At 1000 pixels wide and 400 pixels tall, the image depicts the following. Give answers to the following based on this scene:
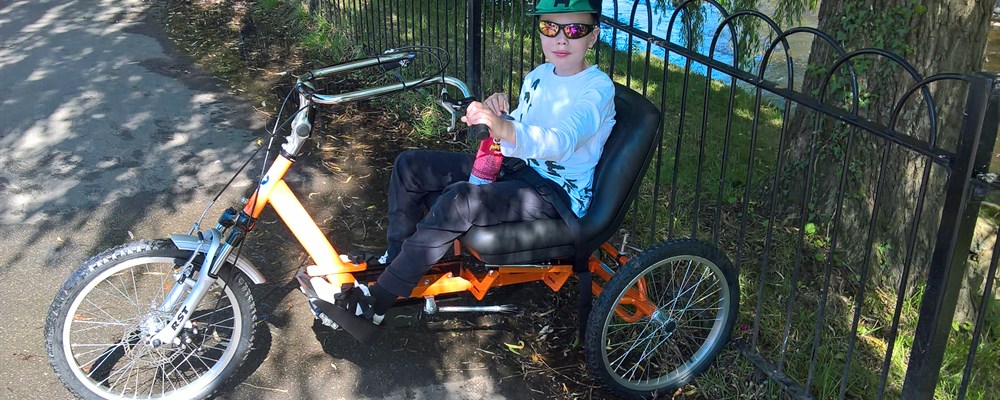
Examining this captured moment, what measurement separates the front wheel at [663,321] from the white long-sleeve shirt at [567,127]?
0.35 m

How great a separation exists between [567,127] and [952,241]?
1244 millimetres

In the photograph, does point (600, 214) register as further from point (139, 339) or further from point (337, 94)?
point (139, 339)

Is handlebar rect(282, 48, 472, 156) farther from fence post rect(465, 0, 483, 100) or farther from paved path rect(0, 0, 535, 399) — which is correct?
fence post rect(465, 0, 483, 100)

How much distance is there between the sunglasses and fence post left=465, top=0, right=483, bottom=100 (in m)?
2.07

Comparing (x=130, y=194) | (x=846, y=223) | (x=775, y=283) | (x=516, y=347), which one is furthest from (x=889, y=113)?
(x=130, y=194)

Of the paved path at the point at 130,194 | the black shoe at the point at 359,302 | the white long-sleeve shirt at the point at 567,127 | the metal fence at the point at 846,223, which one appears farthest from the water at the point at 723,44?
the black shoe at the point at 359,302

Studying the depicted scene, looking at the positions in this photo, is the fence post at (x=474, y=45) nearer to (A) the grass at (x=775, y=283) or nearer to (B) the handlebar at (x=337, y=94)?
(A) the grass at (x=775, y=283)

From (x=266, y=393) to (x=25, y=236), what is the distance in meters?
1.88

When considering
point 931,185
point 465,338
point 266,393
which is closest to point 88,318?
point 266,393

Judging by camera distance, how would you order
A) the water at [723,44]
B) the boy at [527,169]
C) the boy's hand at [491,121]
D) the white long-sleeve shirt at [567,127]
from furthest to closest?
the water at [723,44]
the boy at [527,169]
the white long-sleeve shirt at [567,127]
the boy's hand at [491,121]

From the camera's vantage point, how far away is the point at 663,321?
327cm

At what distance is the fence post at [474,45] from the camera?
199 inches

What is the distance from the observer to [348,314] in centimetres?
315

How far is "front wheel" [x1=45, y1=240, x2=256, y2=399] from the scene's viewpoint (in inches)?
111
